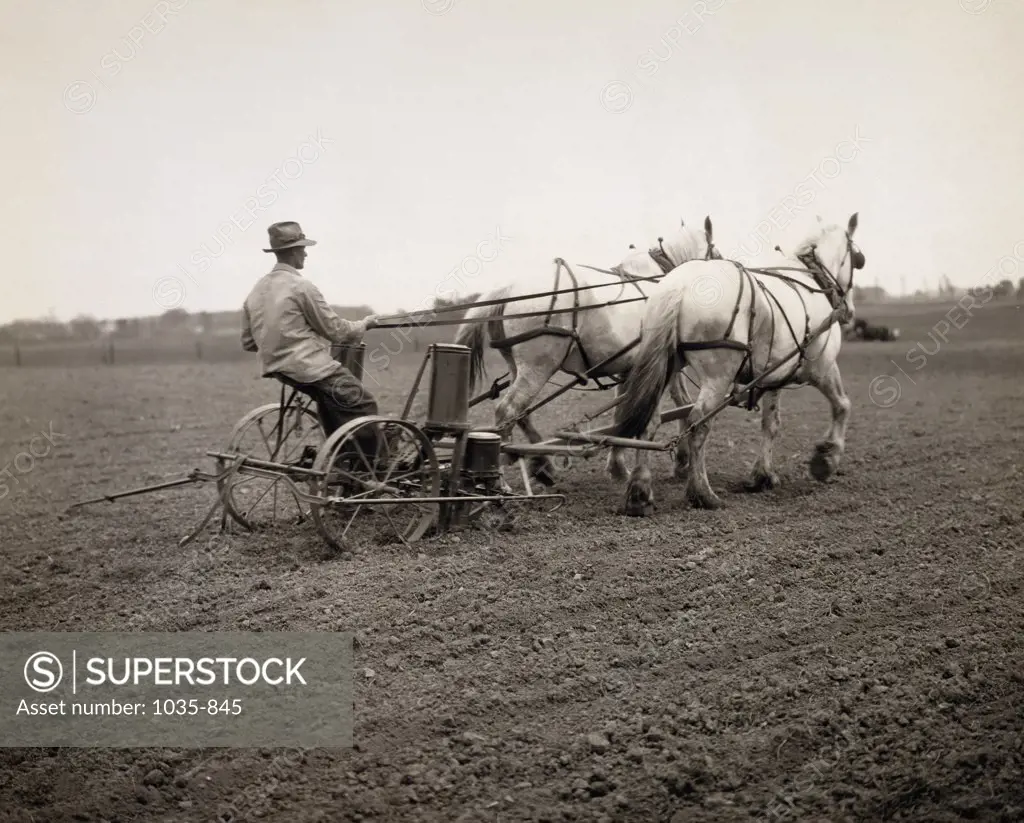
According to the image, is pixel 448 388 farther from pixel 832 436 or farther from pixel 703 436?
pixel 832 436

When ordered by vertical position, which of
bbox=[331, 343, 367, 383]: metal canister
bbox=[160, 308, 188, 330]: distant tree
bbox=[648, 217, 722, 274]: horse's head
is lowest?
bbox=[331, 343, 367, 383]: metal canister

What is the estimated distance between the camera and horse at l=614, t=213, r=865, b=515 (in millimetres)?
5508

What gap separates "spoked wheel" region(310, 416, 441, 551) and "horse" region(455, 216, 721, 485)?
1067mm

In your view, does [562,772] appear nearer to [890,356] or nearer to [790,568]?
[790,568]

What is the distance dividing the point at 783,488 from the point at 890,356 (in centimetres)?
889

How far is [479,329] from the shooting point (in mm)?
6148

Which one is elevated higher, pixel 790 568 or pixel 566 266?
pixel 566 266

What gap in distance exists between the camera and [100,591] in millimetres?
4383

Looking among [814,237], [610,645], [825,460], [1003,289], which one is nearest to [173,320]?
[814,237]

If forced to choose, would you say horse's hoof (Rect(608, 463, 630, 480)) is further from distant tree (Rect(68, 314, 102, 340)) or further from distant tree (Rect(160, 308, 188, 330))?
distant tree (Rect(160, 308, 188, 330))

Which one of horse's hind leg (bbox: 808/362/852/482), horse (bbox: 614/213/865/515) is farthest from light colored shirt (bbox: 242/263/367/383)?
horse's hind leg (bbox: 808/362/852/482)

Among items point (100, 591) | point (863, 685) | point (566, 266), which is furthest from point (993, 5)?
point (100, 591)

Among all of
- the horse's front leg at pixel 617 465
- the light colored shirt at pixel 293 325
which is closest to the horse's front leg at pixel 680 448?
the horse's front leg at pixel 617 465

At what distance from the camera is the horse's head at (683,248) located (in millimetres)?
6625
